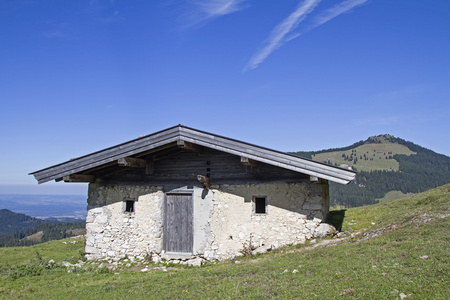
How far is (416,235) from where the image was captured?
8727 mm

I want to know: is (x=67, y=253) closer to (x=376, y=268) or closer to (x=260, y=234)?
(x=260, y=234)

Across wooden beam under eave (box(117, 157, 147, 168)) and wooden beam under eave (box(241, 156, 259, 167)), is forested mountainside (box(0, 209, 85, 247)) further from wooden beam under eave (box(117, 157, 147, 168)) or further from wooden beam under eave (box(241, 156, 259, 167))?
wooden beam under eave (box(241, 156, 259, 167))

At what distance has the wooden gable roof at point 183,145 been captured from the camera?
10.7 metres

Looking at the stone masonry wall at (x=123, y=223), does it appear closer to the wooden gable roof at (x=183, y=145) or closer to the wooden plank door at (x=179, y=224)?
the wooden plank door at (x=179, y=224)

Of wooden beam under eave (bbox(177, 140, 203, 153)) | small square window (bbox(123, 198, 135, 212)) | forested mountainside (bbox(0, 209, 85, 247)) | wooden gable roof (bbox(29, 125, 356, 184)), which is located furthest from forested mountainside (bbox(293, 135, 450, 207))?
forested mountainside (bbox(0, 209, 85, 247))

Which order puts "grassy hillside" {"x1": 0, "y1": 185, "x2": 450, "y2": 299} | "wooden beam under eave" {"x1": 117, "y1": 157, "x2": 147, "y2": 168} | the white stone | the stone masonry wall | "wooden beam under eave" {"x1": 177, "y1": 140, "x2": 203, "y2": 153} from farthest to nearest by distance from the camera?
the stone masonry wall → "wooden beam under eave" {"x1": 117, "y1": 157, "x2": 147, "y2": 168} → "wooden beam under eave" {"x1": 177, "y1": 140, "x2": 203, "y2": 153} → the white stone → "grassy hillside" {"x1": 0, "y1": 185, "x2": 450, "y2": 299}

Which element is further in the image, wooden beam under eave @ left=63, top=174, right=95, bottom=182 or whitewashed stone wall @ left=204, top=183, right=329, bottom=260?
wooden beam under eave @ left=63, top=174, right=95, bottom=182

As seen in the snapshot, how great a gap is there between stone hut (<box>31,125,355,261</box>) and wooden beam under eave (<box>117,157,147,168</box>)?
36 millimetres

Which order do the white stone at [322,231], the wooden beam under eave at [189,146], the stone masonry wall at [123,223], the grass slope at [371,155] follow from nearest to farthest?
the white stone at [322,231] < the wooden beam under eave at [189,146] < the stone masonry wall at [123,223] < the grass slope at [371,155]

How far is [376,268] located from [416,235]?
105 inches

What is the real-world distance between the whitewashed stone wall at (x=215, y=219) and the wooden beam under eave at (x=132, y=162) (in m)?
0.95

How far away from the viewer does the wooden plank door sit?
12.7 meters

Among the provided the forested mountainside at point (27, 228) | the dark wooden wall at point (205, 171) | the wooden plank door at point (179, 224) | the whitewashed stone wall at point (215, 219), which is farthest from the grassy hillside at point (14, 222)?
the wooden plank door at point (179, 224)

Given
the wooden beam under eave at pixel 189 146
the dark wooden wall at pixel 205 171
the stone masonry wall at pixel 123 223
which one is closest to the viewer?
the wooden beam under eave at pixel 189 146
